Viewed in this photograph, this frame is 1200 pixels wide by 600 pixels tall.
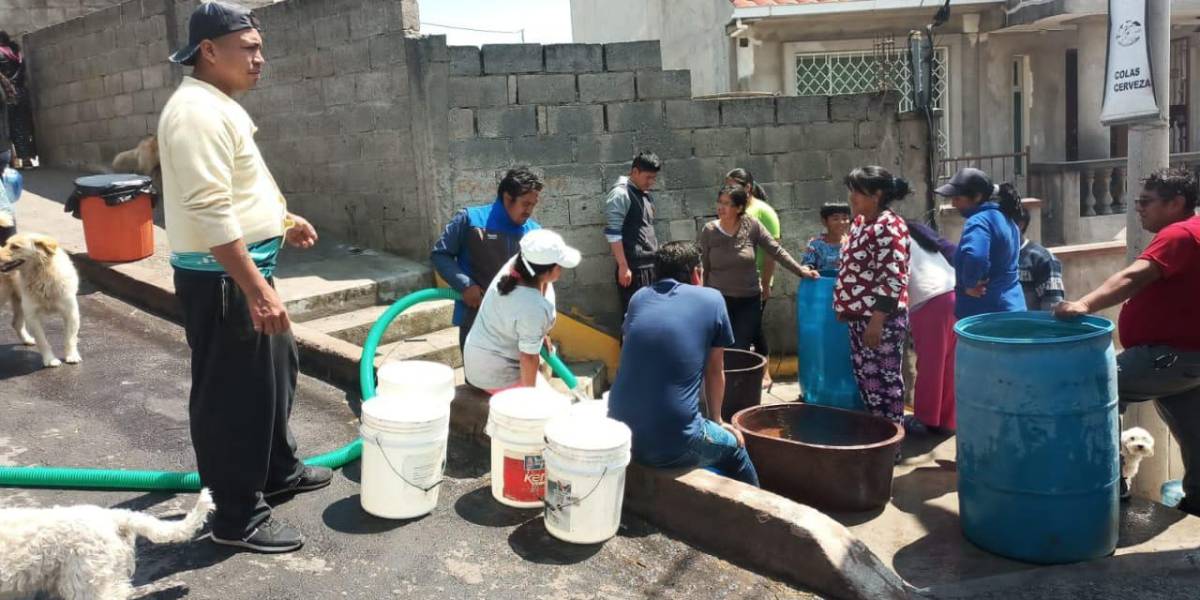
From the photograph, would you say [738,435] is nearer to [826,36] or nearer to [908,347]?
[908,347]

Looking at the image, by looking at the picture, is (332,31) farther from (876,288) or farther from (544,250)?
(876,288)

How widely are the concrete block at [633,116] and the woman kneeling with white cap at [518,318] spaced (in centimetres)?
391

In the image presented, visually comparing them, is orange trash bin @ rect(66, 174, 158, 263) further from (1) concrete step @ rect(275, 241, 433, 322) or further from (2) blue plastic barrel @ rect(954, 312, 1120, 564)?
(2) blue plastic barrel @ rect(954, 312, 1120, 564)

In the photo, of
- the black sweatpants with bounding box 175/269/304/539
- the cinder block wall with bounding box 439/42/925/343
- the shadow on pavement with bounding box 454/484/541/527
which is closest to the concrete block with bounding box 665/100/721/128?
the cinder block wall with bounding box 439/42/925/343

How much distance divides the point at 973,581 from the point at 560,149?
209 inches

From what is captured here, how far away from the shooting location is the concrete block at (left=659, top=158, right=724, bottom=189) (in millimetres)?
8883

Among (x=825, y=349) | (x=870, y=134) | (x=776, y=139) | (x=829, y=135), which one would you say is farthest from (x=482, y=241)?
(x=870, y=134)

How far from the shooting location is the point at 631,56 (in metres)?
8.61

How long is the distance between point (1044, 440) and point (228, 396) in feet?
10.6

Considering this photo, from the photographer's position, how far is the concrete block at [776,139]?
912cm

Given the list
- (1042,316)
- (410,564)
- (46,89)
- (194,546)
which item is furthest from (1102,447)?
(46,89)

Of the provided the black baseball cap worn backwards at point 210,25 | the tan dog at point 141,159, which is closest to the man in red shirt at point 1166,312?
the black baseball cap worn backwards at point 210,25

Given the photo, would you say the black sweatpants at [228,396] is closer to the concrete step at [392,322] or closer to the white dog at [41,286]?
the white dog at [41,286]

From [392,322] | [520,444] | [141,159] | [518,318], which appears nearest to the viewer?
[520,444]
